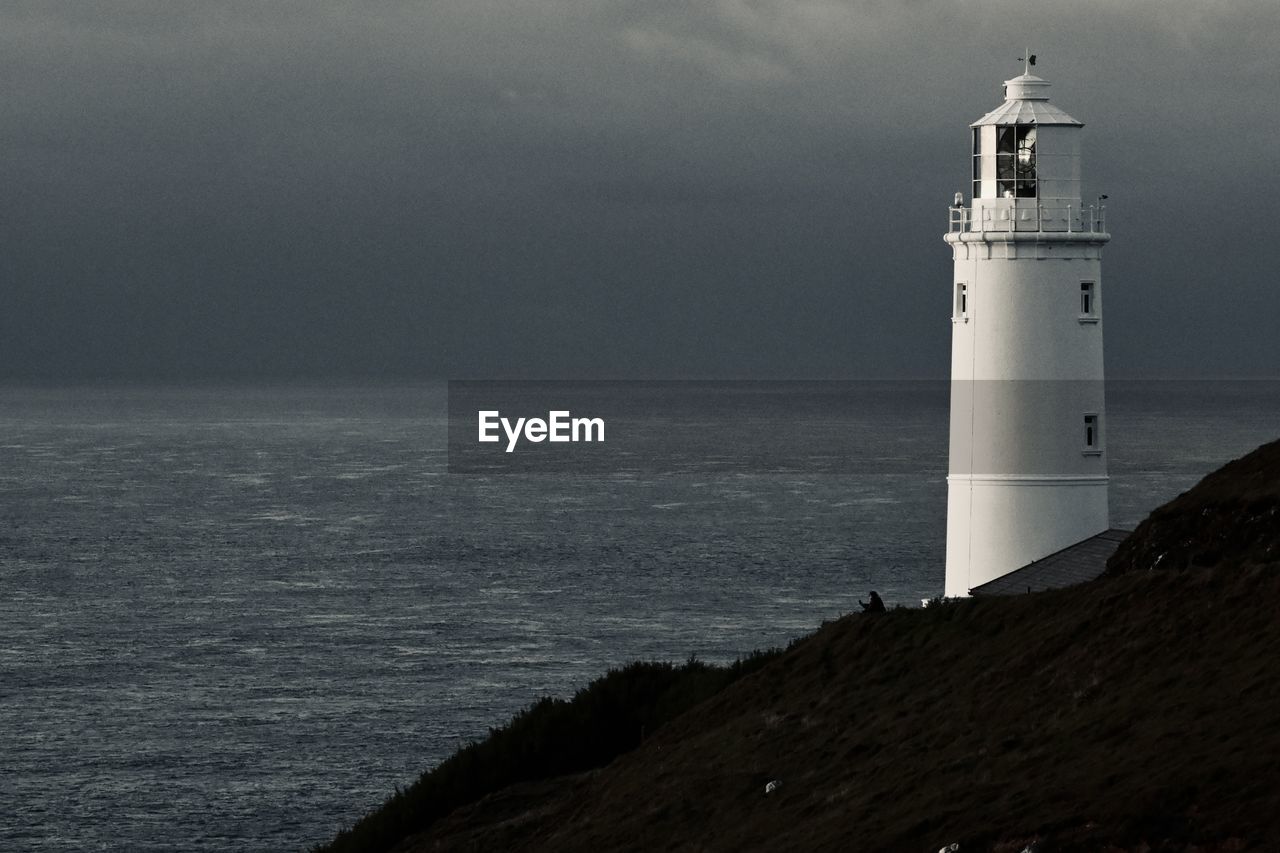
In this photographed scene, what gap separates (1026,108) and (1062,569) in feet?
35.6

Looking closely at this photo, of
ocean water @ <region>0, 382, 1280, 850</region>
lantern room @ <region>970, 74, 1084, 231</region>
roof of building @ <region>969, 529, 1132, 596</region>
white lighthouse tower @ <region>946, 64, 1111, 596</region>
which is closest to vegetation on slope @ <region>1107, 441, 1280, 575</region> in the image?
roof of building @ <region>969, 529, 1132, 596</region>

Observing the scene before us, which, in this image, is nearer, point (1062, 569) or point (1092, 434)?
point (1062, 569)

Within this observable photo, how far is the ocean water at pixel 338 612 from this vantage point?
52656mm

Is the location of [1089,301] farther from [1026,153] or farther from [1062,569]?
[1062,569]

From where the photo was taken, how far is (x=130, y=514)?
129m

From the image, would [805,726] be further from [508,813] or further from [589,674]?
[589,674]

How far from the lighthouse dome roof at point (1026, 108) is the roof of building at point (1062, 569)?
354 inches

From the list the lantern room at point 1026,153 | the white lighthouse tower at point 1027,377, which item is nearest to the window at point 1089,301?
the white lighthouse tower at point 1027,377

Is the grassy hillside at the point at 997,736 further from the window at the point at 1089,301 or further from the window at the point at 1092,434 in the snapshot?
Result: the window at the point at 1089,301

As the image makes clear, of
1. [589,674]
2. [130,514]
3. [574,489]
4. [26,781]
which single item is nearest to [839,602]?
[589,674]

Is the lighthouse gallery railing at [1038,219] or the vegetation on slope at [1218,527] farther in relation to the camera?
the lighthouse gallery railing at [1038,219]

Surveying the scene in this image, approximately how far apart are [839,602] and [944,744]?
195 ft

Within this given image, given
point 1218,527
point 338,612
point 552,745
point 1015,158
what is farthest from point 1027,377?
point 338,612

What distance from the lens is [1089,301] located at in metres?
39.2
